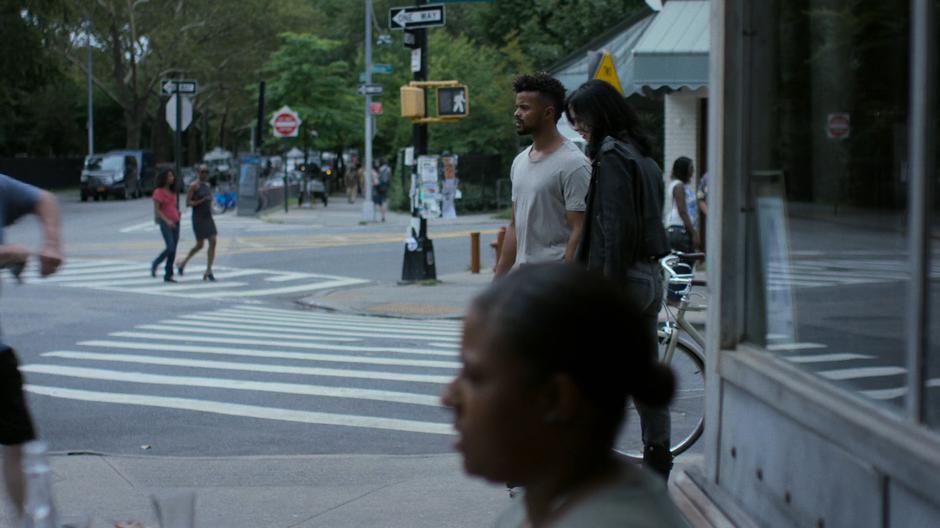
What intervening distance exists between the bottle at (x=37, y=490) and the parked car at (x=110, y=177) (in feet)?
181

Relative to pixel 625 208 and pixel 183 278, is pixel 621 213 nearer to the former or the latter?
pixel 625 208

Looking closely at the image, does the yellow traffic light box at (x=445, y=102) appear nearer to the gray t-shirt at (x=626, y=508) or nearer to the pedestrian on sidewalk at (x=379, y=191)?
the gray t-shirt at (x=626, y=508)

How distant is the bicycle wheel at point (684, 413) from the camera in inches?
281

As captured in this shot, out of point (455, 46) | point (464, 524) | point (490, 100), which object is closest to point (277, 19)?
point (455, 46)

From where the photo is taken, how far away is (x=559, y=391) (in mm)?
1670

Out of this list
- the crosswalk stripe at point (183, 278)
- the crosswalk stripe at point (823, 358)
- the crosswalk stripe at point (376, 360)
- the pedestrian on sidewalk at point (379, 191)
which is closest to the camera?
the crosswalk stripe at point (823, 358)

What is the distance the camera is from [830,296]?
15.5ft

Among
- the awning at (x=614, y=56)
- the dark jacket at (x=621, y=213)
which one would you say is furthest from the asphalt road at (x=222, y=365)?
the awning at (x=614, y=56)

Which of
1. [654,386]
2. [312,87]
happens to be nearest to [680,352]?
[654,386]

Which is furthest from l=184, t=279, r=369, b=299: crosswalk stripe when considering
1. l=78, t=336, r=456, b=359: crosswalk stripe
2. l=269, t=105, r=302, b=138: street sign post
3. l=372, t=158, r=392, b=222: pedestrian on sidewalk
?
l=269, t=105, r=302, b=138: street sign post

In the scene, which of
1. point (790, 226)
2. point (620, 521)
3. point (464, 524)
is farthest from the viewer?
point (464, 524)

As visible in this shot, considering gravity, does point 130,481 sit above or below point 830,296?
below

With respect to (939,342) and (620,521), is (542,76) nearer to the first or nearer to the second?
(939,342)

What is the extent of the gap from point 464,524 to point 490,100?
129 feet
